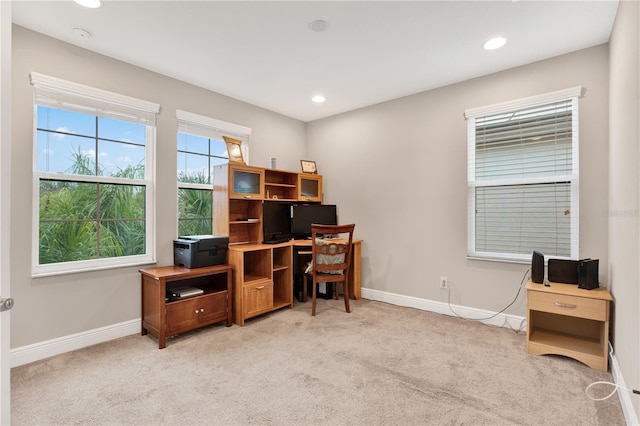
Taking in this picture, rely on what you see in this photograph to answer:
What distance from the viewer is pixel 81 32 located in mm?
2529

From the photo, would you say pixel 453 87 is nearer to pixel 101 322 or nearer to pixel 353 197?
pixel 353 197

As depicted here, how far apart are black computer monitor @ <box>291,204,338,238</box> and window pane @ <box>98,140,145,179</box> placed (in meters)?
1.82

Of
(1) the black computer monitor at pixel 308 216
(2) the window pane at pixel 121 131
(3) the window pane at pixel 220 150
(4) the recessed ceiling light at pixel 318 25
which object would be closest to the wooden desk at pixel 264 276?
(1) the black computer monitor at pixel 308 216

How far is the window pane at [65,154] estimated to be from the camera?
261cm

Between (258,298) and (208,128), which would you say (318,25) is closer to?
(208,128)

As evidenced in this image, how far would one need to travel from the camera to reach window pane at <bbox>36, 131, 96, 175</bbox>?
2.61 meters

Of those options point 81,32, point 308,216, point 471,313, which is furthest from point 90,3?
point 471,313

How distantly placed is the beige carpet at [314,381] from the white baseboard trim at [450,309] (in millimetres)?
125

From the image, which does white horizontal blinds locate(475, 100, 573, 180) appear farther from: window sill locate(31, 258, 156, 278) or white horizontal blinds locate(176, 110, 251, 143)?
window sill locate(31, 258, 156, 278)

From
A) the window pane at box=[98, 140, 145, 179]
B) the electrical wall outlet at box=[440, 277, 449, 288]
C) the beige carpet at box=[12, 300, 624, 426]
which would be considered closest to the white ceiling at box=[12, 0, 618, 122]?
the window pane at box=[98, 140, 145, 179]

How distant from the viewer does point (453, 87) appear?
3.54m

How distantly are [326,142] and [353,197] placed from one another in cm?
97

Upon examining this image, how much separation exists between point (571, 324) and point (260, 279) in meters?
2.97

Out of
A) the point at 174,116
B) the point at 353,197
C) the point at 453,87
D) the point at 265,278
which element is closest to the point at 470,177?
the point at 453,87
